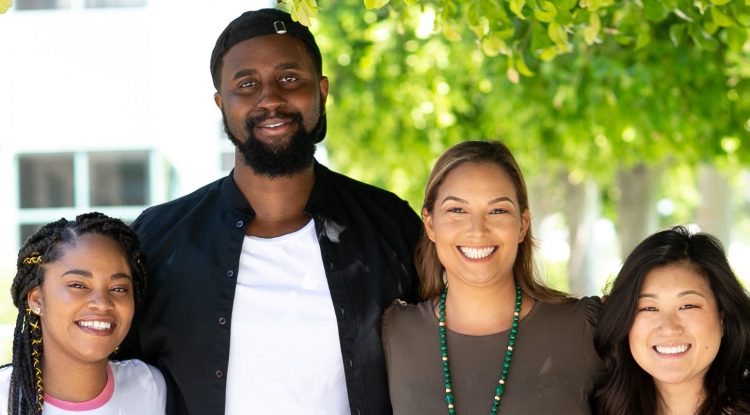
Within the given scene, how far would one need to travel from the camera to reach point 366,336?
4223mm

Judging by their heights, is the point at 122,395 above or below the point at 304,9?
below

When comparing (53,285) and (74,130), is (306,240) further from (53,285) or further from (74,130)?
(74,130)

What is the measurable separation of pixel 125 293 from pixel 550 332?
1577 mm

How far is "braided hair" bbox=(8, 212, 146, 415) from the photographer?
12.8ft

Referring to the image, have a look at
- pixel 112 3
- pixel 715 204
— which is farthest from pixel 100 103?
pixel 715 204

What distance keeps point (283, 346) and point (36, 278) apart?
0.95 metres

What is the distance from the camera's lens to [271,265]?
428 centimetres

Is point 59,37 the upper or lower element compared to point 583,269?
upper

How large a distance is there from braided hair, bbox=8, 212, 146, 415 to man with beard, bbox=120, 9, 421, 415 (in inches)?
7.8

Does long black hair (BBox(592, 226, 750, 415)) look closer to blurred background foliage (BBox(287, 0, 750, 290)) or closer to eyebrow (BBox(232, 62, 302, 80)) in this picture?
blurred background foliage (BBox(287, 0, 750, 290))

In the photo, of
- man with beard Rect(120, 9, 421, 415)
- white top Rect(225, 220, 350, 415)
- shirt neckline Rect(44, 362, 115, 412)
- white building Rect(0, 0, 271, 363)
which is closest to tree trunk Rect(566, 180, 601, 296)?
white building Rect(0, 0, 271, 363)

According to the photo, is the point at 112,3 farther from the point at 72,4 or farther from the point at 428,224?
the point at 428,224

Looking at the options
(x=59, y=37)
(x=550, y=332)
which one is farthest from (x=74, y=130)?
(x=550, y=332)

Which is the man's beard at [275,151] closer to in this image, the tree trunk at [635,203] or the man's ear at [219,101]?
the man's ear at [219,101]
